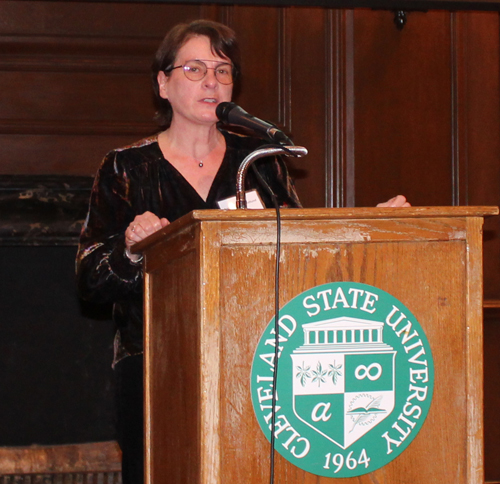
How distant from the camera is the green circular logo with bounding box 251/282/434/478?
3.37 ft

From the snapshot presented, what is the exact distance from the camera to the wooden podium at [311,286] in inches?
40.3

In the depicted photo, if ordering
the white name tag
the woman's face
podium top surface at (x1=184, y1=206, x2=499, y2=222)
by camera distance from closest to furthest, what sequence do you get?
podium top surface at (x1=184, y1=206, x2=499, y2=222) < the white name tag < the woman's face

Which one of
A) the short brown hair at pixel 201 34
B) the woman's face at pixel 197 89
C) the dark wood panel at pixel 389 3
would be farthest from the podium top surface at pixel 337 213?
the dark wood panel at pixel 389 3

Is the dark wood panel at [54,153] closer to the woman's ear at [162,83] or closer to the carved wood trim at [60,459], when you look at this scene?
the woman's ear at [162,83]

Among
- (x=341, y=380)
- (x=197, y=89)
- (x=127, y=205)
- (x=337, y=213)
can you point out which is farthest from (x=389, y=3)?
(x=341, y=380)

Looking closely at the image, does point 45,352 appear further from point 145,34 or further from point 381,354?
point 381,354

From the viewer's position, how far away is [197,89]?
6.04 ft

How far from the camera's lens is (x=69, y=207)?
2.55m

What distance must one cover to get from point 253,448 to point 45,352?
183 cm

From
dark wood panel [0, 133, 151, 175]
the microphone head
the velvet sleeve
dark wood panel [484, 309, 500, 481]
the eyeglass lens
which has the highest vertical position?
the eyeglass lens

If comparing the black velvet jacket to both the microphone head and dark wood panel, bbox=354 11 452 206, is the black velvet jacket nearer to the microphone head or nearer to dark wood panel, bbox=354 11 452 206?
the microphone head

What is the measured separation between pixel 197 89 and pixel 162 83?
175 mm

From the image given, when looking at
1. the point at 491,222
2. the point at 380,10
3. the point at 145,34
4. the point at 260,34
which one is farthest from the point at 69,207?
the point at 491,222

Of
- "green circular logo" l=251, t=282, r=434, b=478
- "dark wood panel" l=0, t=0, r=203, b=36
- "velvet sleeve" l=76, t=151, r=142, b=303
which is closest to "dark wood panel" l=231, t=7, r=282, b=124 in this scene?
"dark wood panel" l=0, t=0, r=203, b=36
